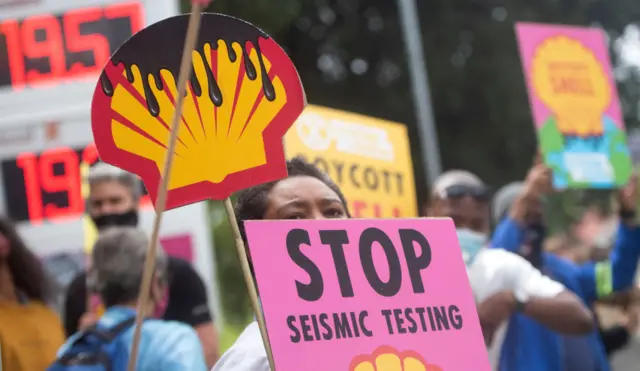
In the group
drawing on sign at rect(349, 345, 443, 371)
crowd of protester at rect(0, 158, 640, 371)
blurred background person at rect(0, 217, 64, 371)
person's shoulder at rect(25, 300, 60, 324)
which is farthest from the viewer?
person's shoulder at rect(25, 300, 60, 324)

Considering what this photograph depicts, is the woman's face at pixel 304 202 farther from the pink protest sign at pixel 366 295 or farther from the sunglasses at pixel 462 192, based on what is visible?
the sunglasses at pixel 462 192

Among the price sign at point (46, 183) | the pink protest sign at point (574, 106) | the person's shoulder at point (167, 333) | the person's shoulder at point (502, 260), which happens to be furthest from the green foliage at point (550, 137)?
the price sign at point (46, 183)

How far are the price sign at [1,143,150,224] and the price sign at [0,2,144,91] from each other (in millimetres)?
383

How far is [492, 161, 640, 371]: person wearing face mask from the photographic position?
4.23 metres

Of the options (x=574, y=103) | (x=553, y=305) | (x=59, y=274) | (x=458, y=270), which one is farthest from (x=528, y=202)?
(x=59, y=274)

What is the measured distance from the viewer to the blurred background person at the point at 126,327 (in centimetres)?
331

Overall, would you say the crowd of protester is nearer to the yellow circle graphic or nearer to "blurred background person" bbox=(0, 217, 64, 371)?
"blurred background person" bbox=(0, 217, 64, 371)

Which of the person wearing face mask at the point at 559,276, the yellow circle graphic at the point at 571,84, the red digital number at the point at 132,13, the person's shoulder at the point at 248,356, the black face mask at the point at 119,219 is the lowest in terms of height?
the person wearing face mask at the point at 559,276

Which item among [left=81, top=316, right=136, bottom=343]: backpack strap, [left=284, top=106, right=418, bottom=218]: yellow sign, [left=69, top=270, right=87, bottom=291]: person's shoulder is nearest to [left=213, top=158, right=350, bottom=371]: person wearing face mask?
[left=81, top=316, right=136, bottom=343]: backpack strap

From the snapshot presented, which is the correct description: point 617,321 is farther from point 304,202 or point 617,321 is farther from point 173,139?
point 173,139

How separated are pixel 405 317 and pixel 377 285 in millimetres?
81

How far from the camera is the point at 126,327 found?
3.47 m

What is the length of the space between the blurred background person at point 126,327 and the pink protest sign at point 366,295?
0.95 meters

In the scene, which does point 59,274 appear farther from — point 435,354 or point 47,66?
point 435,354
